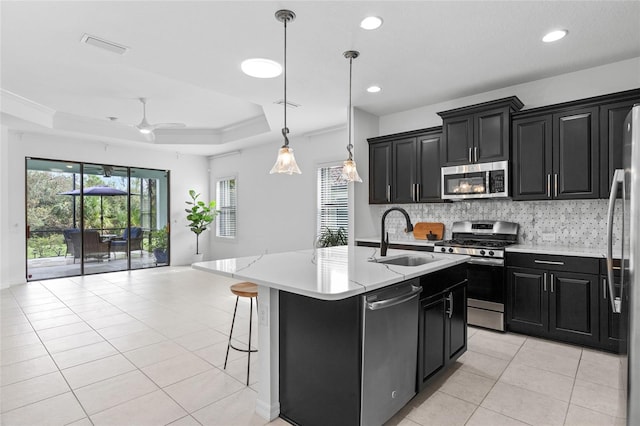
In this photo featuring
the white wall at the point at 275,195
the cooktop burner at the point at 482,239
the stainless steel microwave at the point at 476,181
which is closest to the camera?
the cooktop burner at the point at 482,239

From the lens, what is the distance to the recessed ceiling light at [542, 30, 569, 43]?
290 cm

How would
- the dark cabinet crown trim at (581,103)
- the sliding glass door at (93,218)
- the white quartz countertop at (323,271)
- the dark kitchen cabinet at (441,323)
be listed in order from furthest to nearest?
the sliding glass door at (93,218), the dark cabinet crown trim at (581,103), the dark kitchen cabinet at (441,323), the white quartz countertop at (323,271)

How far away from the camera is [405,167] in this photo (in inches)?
189

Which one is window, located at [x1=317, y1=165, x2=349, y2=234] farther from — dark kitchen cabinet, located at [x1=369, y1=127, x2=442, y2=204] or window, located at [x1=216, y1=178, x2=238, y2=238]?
window, located at [x1=216, y1=178, x2=238, y2=238]

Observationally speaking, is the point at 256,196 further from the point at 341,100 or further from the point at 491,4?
the point at 491,4

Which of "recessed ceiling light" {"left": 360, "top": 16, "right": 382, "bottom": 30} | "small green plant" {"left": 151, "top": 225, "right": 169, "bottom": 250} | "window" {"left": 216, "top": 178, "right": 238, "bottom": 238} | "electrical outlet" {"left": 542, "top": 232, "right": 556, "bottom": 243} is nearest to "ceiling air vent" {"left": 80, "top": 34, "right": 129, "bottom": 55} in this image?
"recessed ceiling light" {"left": 360, "top": 16, "right": 382, "bottom": 30}

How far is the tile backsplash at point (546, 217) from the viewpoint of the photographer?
363 cm

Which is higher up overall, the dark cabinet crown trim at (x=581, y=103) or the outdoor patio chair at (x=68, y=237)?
the dark cabinet crown trim at (x=581, y=103)

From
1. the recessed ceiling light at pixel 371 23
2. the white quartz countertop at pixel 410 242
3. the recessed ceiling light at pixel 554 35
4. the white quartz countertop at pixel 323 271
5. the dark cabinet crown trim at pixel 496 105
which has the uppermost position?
the recessed ceiling light at pixel 554 35

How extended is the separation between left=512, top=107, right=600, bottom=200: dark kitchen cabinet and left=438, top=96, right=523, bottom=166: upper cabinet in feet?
0.48

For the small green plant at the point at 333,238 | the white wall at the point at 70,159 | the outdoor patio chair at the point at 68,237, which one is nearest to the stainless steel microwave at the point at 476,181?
the small green plant at the point at 333,238

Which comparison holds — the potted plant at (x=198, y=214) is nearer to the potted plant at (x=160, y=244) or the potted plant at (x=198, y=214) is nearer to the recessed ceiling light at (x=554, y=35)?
the potted plant at (x=160, y=244)

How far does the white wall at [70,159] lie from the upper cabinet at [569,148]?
7.34 m

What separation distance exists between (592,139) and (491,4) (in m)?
1.87
